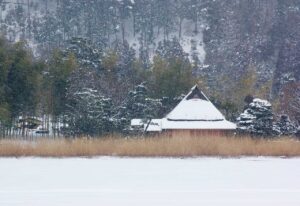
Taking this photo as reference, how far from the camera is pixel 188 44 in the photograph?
65.6 meters

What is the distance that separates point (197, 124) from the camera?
69.7ft

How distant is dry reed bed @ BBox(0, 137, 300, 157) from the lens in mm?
7594

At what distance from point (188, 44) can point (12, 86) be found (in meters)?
47.1

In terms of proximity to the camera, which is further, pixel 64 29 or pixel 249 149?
Result: pixel 64 29

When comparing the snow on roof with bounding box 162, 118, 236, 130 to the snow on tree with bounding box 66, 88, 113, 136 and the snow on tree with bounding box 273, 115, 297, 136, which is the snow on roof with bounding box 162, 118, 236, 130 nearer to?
the snow on tree with bounding box 273, 115, 297, 136
